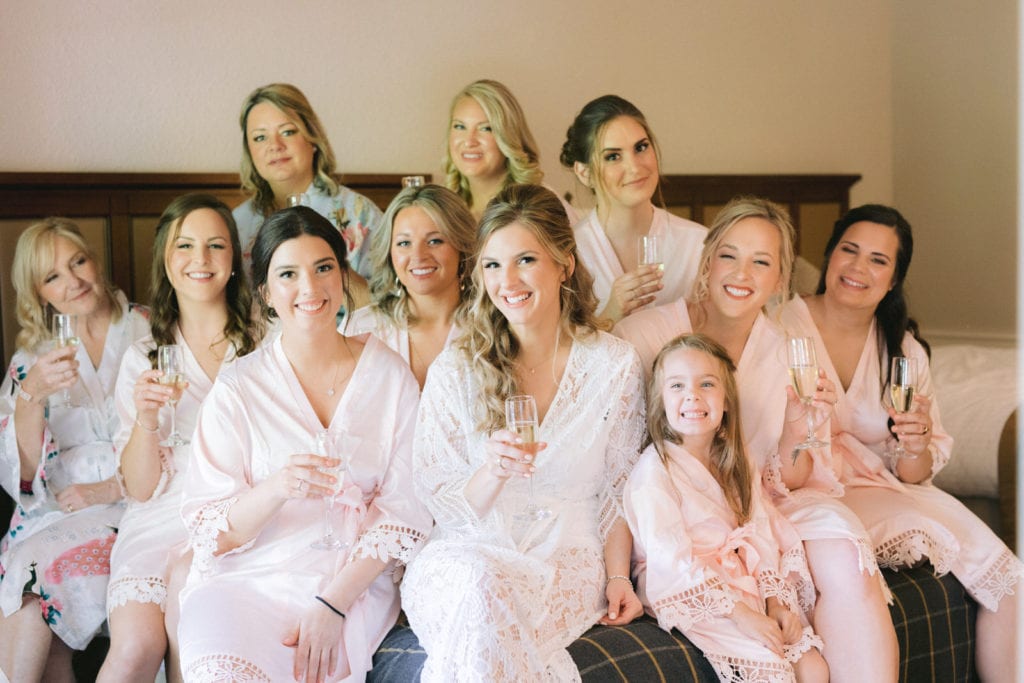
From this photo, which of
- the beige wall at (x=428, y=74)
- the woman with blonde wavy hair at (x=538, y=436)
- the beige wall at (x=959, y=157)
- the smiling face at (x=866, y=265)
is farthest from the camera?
the beige wall at (x=959, y=157)

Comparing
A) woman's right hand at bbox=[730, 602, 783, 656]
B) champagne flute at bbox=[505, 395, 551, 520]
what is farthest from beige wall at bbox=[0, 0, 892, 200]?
woman's right hand at bbox=[730, 602, 783, 656]

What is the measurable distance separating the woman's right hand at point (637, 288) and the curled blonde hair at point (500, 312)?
266 millimetres

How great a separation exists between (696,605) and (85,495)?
1697 millimetres

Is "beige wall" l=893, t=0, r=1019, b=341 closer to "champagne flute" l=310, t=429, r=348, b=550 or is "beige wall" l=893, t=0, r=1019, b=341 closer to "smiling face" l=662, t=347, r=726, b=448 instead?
"smiling face" l=662, t=347, r=726, b=448

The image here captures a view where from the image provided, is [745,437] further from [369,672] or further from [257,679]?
[257,679]

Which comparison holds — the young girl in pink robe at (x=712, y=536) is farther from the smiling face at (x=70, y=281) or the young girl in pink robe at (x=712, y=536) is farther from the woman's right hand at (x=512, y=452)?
the smiling face at (x=70, y=281)

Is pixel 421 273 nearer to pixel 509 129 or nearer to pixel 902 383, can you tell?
→ pixel 509 129

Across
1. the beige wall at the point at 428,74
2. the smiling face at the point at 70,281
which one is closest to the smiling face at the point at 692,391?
the smiling face at the point at 70,281

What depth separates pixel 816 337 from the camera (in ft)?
10.7

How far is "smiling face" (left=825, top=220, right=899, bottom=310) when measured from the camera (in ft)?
10.5

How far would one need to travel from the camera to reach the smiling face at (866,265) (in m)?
3.21

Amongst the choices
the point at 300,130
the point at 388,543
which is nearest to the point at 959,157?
the point at 300,130

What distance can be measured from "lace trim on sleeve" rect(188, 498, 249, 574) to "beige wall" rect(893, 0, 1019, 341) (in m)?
4.15

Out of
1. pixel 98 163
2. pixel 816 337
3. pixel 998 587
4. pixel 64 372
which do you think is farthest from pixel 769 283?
pixel 98 163
